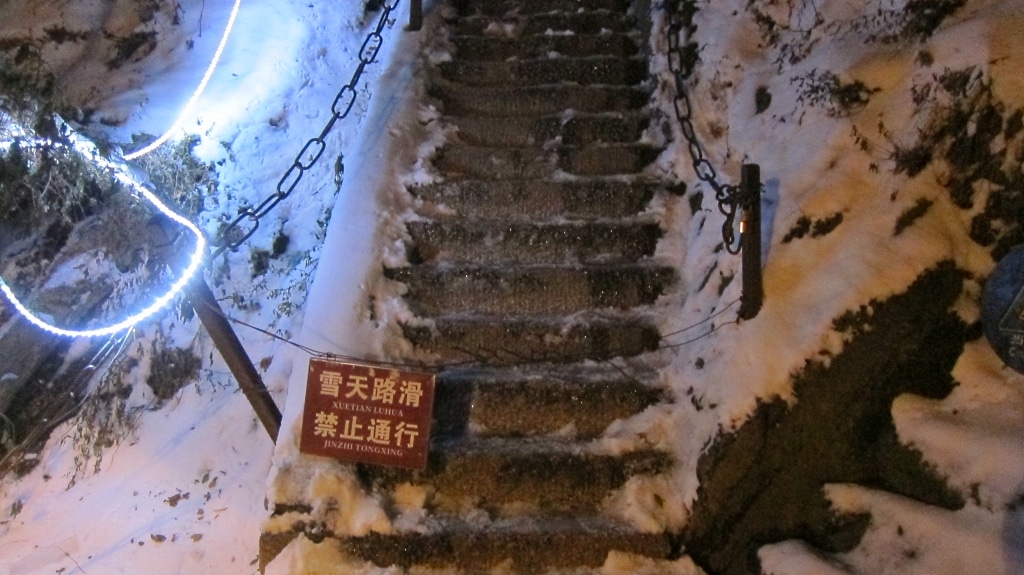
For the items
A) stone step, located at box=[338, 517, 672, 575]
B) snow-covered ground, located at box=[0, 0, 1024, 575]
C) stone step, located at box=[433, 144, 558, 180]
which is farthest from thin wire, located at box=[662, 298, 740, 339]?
stone step, located at box=[433, 144, 558, 180]

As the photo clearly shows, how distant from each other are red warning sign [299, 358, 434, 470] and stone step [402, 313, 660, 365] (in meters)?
0.59

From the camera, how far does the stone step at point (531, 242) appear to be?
359cm

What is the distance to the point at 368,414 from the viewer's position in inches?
104

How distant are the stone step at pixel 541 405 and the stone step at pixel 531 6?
350cm

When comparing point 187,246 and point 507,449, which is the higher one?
point 187,246

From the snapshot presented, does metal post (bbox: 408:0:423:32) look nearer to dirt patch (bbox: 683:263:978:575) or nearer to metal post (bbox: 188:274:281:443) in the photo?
metal post (bbox: 188:274:281:443)

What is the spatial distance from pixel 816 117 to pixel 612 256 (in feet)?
4.11

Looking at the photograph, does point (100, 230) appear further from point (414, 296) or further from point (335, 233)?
point (414, 296)

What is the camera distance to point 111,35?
571 centimetres

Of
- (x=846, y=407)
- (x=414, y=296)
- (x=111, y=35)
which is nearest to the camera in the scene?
(x=846, y=407)

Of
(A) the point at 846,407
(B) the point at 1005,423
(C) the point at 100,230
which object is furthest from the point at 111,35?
(B) the point at 1005,423

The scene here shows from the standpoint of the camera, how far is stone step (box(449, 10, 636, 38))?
16.3ft

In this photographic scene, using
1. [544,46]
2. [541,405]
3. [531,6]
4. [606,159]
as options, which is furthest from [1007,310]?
[531,6]

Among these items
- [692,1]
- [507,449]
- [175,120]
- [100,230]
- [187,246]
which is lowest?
[507,449]
